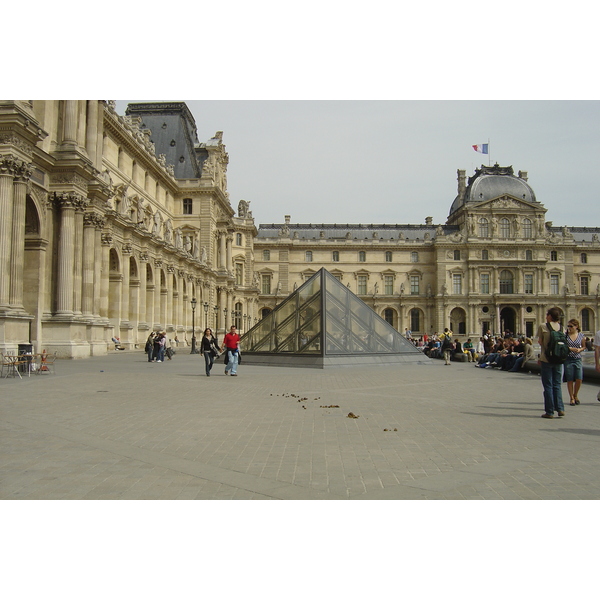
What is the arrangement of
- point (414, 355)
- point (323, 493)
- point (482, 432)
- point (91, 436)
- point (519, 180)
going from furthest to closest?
point (519, 180) < point (414, 355) < point (482, 432) < point (91, 436) < point (323, 493)

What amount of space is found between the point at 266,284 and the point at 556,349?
72.0 metres

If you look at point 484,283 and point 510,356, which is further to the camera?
point 484,283

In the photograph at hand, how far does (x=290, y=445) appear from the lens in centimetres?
638

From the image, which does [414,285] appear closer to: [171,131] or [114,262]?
[171,131]

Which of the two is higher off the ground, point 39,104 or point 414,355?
point 39,104

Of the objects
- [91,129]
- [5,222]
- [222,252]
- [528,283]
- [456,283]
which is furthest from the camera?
[456,283]

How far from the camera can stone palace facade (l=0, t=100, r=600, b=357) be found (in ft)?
68.9

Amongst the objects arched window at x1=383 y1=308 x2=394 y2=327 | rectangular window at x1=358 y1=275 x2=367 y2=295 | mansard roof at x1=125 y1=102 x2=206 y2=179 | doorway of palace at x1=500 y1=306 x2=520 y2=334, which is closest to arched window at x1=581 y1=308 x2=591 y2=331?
doorway of palace at x1=500 y1=306 x2=520 y2=334

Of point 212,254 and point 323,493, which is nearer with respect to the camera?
point 323,493

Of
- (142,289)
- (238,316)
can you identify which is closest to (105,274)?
(142,289)

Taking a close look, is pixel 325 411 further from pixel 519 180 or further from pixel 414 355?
pixel 519 180

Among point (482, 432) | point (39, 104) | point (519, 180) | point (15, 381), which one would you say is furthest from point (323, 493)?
point (519, 180)

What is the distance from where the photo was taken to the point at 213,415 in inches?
336

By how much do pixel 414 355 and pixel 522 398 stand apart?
41.6ft
